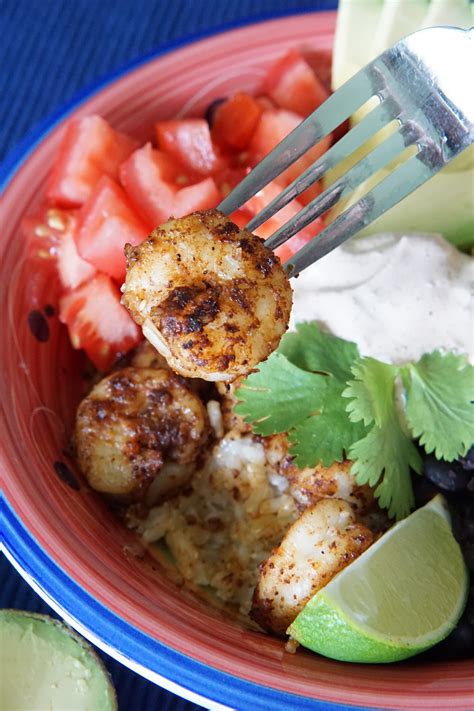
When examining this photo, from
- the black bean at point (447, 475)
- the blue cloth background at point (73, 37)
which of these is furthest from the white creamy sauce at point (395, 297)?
the blue cloth background at point (73, 37)

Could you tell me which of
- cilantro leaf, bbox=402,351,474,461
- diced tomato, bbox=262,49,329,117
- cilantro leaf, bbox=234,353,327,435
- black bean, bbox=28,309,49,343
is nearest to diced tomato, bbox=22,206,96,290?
black bean, bbox=28,309,49,343

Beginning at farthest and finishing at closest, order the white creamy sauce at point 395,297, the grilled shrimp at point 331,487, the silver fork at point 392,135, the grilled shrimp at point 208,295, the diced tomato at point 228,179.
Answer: the diced tomato at point 228,179 → the white creamy sauce at point 395,297 → the grilled shrimp at point 331,487 → the silver fork at point 392,135 → the grilled shrimp at point 208,295

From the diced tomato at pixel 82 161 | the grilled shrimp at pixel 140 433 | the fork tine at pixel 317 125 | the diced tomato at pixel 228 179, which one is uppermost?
the diced tomato at pixel 82 161

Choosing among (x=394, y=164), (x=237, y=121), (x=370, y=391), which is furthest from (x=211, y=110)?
(x=370, y=391)

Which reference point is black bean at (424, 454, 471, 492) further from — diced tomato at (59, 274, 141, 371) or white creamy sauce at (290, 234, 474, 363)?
diced tomato at (59, 274, 141, 371)

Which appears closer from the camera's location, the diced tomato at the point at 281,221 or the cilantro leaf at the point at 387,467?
the cilantro leaf at the point at 387,467

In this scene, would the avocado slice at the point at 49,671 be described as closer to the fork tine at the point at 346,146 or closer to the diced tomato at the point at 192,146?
the fork tine at the point at 346,146
